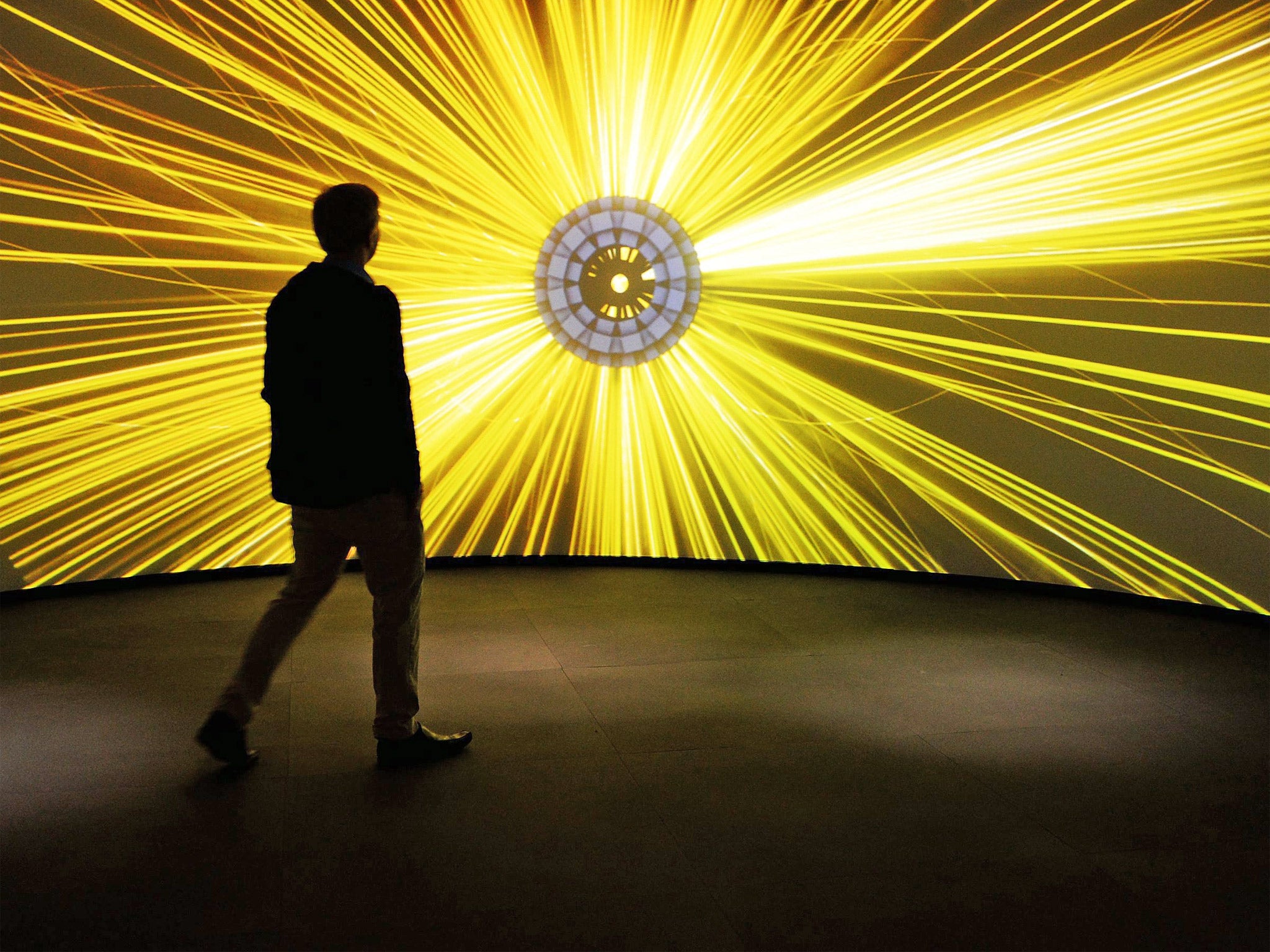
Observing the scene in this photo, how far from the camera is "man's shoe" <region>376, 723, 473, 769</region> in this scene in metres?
2.25

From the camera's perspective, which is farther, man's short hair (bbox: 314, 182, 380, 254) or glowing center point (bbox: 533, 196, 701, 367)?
glowing center point (bbox: 533, 196, 701, 367)

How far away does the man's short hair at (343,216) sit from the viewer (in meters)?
2.20

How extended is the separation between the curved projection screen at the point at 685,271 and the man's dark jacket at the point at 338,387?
212cm

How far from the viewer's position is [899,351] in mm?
4172

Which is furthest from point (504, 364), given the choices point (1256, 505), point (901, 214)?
point (1256, 505)

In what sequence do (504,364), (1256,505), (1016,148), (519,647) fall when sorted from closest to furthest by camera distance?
(519,647), (1256,505), (1016,148), (504,364)

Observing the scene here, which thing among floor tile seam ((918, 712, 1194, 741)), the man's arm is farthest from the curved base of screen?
the man's arm

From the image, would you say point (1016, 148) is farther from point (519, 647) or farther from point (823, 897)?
point (823, 897)

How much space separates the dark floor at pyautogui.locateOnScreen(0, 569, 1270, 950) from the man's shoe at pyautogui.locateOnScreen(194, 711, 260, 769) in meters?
0.07

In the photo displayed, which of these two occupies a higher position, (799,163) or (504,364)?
(799,163)

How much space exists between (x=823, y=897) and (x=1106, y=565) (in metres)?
2.72

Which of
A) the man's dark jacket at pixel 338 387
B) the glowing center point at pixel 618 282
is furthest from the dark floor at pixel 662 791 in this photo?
the glowing center point at pixel 618 282

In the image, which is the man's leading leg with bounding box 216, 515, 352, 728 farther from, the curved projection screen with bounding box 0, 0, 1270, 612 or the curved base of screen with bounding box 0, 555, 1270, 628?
the curved projection screen with bounding box 0, 0, 1270, 612

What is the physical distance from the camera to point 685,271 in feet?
14.3
